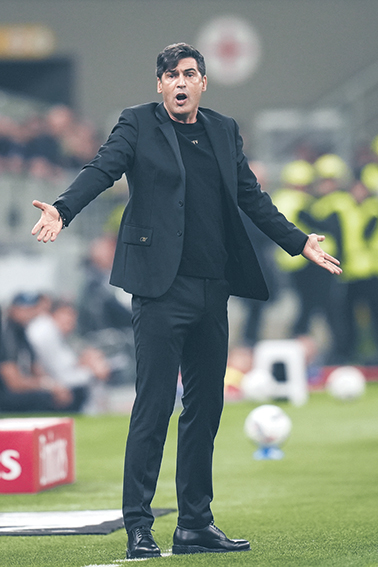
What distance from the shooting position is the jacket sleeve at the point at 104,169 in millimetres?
4027

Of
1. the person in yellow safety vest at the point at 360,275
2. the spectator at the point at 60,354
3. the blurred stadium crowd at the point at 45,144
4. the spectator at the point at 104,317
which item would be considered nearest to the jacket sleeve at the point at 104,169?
the spectator at the point at 60,354

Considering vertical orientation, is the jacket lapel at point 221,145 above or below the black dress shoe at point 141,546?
above

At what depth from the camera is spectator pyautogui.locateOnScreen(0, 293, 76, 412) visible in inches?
422

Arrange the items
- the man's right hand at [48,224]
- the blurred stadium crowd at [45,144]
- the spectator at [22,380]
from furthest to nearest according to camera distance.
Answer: the blurred stadium crowd at [45,144], the spectator at [22,380], the man's right hand at [48,224]

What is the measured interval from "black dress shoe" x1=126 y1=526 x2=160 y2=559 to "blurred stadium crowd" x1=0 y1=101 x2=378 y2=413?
21.5 ft

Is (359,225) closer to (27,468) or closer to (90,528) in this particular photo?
(27,468)

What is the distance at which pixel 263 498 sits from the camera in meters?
6.00

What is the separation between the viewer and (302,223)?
12.9m

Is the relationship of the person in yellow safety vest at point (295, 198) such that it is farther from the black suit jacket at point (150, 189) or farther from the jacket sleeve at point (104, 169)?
the jacket sleeve at point (104, 169)

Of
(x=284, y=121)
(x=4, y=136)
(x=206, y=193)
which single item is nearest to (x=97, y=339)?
(x=4, y=136)

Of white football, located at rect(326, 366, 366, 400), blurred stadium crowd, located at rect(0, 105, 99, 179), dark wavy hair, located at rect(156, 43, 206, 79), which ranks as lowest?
white football, located at rect(326, 366, 366, 400)

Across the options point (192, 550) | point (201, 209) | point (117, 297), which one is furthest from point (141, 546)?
point (117, 297)

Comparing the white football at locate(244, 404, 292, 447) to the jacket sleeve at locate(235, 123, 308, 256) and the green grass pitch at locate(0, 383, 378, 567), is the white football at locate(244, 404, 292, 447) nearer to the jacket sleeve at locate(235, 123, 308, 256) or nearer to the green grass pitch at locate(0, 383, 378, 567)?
the green grass pitch at locate(0, 383, 378, 567)

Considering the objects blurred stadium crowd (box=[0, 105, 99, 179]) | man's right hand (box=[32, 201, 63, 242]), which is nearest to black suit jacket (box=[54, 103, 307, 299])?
man's right hand (box=[32, 201, 63, 242])
